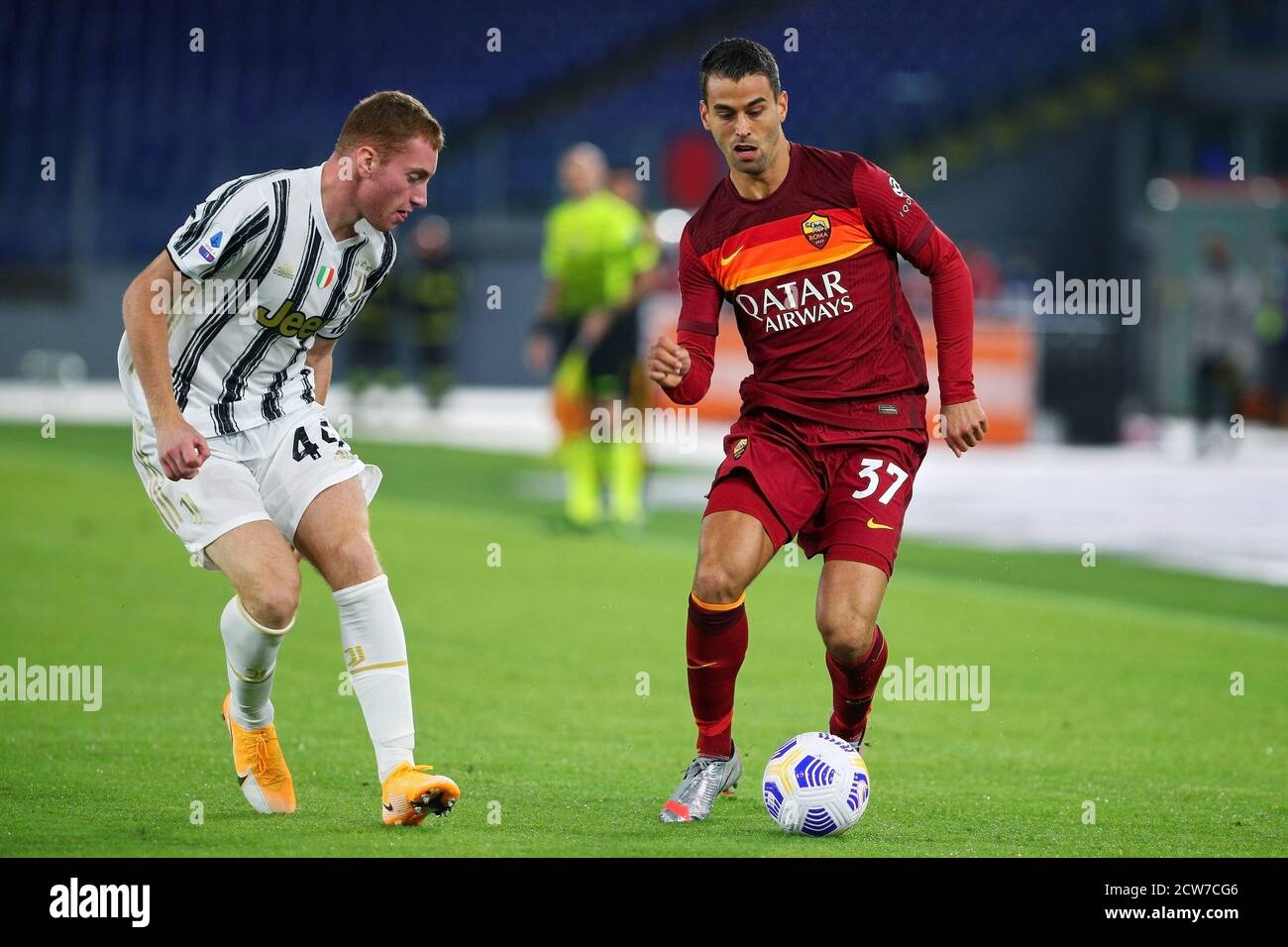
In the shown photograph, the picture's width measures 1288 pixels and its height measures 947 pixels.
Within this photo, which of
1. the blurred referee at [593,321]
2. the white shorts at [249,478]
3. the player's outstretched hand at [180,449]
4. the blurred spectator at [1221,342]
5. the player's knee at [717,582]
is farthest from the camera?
the blurred spectator at [1221,342]

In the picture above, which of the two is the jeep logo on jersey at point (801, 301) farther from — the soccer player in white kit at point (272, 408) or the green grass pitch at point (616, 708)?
the green grass pitch at point (616, 708)

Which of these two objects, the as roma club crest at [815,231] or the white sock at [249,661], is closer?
the white sock at [249,661]

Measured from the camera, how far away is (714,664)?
5.01 meters

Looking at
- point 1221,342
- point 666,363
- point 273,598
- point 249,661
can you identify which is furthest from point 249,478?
point 1221,342

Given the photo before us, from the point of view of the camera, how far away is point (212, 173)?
25.9 metres

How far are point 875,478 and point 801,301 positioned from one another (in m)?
0.53

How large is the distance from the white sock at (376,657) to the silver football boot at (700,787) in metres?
0.72

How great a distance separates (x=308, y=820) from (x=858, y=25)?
26681 mm

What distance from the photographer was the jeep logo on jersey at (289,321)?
4.88 meters

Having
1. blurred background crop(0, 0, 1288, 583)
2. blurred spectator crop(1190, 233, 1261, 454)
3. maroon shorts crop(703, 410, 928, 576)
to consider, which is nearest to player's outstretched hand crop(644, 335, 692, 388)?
maroon shorts crop(703, 410, 928, 576)

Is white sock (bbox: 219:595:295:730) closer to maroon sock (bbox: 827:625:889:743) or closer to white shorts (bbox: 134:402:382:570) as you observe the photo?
white shorts (bbox: 134:402:382:570)

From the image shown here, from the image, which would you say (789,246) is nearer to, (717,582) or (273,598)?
(717,582)

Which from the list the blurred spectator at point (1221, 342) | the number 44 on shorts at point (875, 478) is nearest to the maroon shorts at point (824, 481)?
the number 44 on shorts at point (875, 478)
